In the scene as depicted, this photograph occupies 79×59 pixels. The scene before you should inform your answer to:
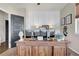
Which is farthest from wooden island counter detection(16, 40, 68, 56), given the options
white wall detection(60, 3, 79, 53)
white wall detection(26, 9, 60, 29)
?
white wall detection(26, 9, 60, 29)

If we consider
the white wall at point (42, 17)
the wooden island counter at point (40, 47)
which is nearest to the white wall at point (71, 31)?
the white wall at point (42, 17)

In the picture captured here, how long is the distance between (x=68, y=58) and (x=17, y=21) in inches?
93.3

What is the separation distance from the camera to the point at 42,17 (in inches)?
154

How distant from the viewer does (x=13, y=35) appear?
3713mm

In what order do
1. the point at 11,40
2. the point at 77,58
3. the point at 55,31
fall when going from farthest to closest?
the point at 55,31
the point at 11,40
the point at 77,58

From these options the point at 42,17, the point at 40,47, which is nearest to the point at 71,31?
the point at 42,17

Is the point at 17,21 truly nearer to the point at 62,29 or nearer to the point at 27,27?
the point at 27,27

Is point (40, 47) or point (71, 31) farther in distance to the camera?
point (71, 31)

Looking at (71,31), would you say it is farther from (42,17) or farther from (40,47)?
(40,47)

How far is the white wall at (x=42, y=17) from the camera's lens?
3.84 m

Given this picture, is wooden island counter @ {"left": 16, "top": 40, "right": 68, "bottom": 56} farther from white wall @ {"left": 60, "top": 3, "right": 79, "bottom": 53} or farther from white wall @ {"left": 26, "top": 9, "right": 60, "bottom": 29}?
white wall @ {"left": 26, "top": 9, "right": 60, "bottom": 29}

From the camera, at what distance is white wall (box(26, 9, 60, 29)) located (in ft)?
12.6

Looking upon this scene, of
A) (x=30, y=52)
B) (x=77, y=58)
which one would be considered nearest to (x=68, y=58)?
(x=77, y=58)

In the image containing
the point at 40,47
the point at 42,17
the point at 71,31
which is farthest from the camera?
the point at 71,31
